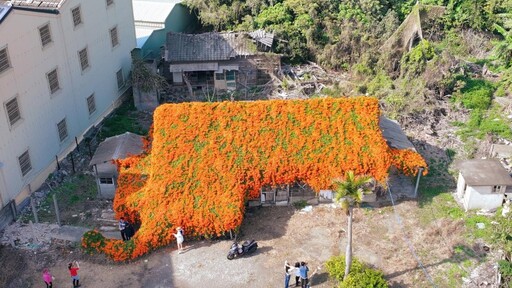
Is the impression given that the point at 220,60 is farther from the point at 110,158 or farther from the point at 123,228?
the point at 123,228

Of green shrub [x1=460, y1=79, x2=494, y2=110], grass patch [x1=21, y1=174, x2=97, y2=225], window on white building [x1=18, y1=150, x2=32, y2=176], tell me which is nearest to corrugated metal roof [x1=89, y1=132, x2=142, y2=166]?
grass patch [x1=21, y1=174, x2=97, y2=225]

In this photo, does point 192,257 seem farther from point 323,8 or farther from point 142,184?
point 323,8

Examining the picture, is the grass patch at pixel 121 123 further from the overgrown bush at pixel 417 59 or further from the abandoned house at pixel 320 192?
the overgrown bush at pixel 417 59

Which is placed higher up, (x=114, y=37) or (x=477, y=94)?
(x=114, y=37)

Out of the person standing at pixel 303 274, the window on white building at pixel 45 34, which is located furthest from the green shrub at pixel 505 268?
the window on white building at pixel 45 34

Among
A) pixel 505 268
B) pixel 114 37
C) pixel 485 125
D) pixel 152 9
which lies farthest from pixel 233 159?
pixel 152 9
